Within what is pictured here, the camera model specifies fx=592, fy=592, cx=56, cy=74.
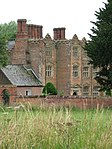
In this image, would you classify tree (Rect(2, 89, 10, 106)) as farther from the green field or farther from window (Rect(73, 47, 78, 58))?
the green field

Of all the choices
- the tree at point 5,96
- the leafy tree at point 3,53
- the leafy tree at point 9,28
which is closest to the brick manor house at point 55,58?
the leafy tree at point 3,53

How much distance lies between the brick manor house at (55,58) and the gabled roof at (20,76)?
1.78 m

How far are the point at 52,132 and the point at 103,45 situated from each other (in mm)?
38644

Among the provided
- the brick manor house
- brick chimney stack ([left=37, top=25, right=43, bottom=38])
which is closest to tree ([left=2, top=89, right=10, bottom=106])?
the brick manor house

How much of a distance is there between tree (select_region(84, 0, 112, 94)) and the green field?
37615 millimetres

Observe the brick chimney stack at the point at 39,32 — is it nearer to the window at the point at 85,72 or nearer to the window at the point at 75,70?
the window at the point at 75,70

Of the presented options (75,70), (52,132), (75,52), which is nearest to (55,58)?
(75,52)

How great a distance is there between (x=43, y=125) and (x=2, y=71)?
62674mm

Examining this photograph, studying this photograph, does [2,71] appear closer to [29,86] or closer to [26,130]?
[29,86]

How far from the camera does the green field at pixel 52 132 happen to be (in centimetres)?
1255

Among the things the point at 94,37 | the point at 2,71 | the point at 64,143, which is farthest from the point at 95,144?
the point at 2,71

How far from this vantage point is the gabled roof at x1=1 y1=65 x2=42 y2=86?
7538 centimetres

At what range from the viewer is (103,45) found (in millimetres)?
51344

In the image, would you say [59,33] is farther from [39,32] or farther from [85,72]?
[85,72]
